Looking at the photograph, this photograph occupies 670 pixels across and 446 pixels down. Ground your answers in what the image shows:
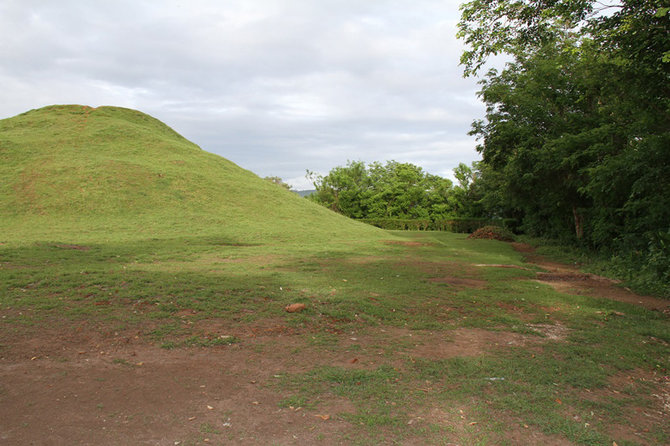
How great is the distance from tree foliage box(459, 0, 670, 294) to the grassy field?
4499 millimetres

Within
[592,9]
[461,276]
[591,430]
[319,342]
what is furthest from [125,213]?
[591,430]

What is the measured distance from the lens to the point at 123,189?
1073 inches

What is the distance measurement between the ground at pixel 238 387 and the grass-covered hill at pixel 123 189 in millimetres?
13948

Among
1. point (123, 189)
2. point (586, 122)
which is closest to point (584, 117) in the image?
point (586, 122)

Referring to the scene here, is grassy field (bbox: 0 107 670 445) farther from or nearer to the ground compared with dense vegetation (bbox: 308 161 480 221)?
nearer to the ground

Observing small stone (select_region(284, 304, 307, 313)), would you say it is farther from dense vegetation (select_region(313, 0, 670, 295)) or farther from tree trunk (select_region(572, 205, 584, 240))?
tree trunk (select_region(572, 205, 584, 240))

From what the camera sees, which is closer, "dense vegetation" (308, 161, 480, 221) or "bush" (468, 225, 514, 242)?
"bush" (468, 225, 514, 242)

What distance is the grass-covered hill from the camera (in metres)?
21.9

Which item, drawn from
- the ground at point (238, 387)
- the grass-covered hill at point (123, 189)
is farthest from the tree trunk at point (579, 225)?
the ground at point (238, 387)

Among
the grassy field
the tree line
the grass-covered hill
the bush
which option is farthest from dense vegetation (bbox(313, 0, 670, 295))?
the grass-covered hill

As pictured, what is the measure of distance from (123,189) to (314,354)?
25879 millimetres

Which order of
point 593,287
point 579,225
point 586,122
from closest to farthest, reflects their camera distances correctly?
point 593,287 → point 586,122 → point 579,225

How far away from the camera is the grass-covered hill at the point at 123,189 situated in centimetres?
2192

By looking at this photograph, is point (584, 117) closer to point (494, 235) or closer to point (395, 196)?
point (494, 235)
